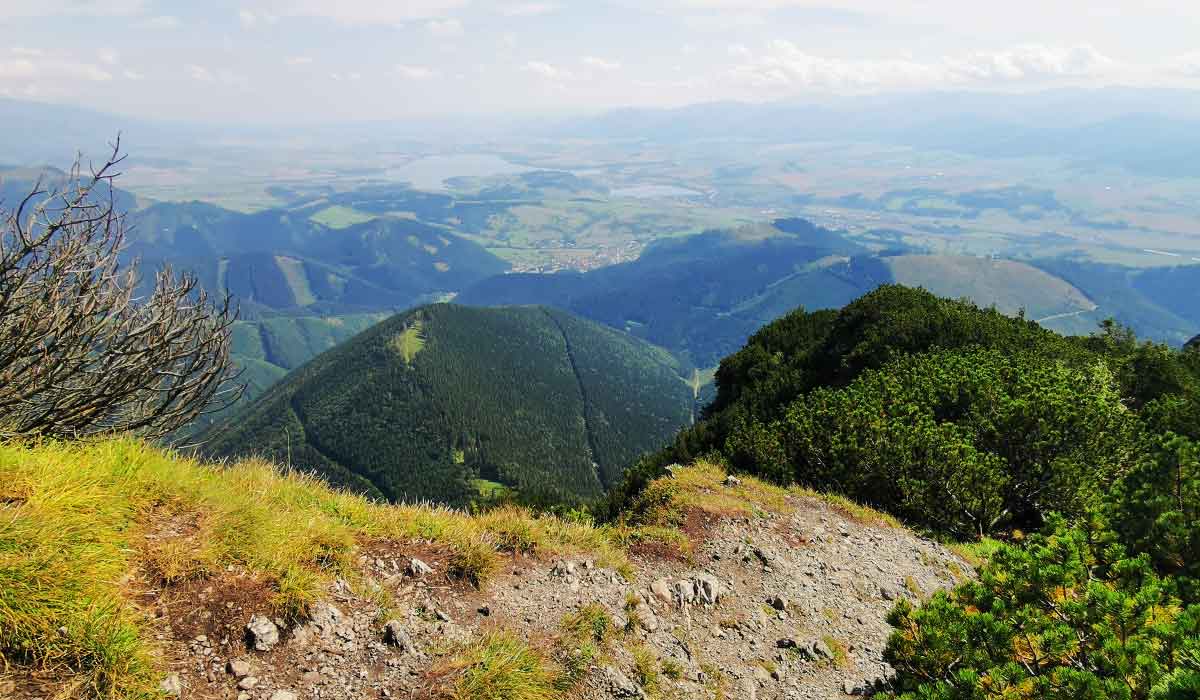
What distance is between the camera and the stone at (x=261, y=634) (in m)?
6.63

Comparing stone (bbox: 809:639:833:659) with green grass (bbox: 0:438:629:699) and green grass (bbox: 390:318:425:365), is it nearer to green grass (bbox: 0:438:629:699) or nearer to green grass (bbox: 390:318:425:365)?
green grass (bbox: 0:438:629:699)

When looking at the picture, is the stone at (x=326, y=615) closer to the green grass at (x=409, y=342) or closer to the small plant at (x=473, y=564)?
the small plant at (x=473, y=564)

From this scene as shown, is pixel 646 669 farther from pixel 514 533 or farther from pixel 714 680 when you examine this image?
pixel 514 533

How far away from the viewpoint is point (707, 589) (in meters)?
11.7

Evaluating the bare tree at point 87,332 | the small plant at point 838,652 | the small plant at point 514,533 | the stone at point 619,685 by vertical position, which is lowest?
the small plant at point 838,652

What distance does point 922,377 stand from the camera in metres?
21.8

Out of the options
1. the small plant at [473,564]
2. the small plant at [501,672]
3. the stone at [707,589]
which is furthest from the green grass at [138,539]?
the stone at [707,589]

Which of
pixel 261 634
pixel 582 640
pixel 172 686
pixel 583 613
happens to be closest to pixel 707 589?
pixel 583 613

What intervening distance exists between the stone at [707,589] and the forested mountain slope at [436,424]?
126 m

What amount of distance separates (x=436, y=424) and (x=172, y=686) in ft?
527

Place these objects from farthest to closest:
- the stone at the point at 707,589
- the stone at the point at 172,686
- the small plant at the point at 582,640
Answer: the stone at the point at 707,589 → the small plant at the point at 582,640 → the stone at the point at 172,686

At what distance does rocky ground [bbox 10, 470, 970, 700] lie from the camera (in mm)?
6574

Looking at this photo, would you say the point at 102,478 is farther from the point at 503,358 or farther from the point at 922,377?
the point at 503,358

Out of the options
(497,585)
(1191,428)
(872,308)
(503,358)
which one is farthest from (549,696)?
(503,358)
